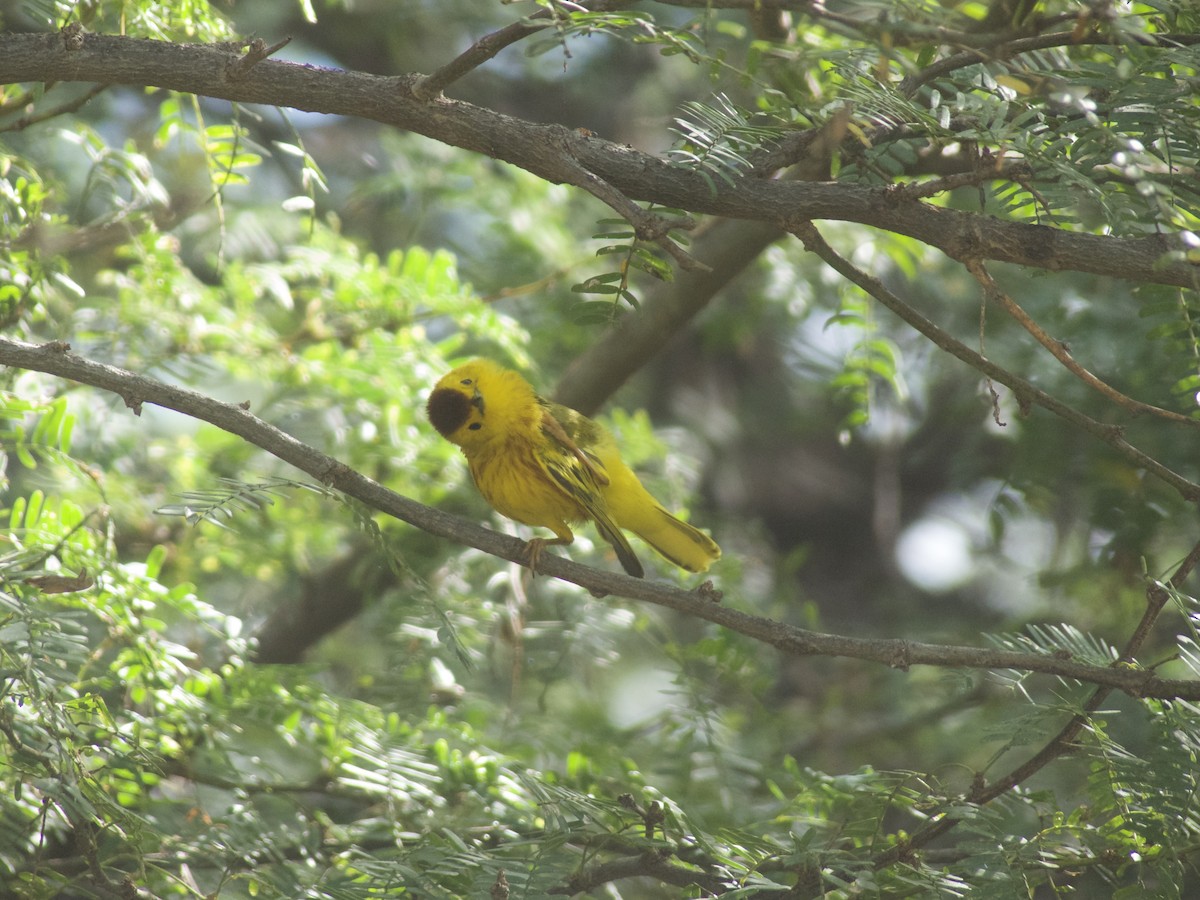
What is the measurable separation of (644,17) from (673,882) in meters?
1.59

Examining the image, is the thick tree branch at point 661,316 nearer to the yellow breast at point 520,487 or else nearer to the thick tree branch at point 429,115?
the yellow breast at point 520,487

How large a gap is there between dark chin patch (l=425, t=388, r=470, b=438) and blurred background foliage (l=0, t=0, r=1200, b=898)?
0.31 m

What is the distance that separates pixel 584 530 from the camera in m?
3.83

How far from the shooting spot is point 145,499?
12.5 feet

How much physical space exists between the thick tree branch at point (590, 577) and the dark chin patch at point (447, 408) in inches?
34.0

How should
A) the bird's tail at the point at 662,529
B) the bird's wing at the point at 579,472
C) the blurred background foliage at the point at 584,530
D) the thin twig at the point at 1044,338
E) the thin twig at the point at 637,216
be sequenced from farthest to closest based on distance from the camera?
the bird's tail at the point at 662,529 < the bird's wing at the point at 579,472 < the blurred background foliage at the point at 584,530 < the thin twig at the point at 1044,338 < the thin twig at the point at 637,216

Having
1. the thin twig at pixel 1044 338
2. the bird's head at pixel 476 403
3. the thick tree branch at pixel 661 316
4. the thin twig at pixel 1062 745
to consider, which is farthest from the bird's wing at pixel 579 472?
the thin twig at pixel 1044 338

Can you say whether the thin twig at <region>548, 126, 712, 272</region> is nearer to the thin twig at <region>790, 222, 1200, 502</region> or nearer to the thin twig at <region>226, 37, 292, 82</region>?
the thin twig at <region>790, 222, 1200, 502</region>

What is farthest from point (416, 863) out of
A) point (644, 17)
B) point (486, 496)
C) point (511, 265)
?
point (511, 265)

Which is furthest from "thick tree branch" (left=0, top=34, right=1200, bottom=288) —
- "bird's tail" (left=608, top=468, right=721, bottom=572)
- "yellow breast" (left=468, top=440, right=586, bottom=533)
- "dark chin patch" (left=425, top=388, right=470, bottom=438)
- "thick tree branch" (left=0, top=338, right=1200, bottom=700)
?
"bird's tail" (left=608, top=468, right=721, bottom=572)

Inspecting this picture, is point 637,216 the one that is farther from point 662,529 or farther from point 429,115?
point 662,529

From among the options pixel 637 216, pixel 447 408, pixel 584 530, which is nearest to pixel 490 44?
pixel 637 216

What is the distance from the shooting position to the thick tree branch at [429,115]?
184 centimetres

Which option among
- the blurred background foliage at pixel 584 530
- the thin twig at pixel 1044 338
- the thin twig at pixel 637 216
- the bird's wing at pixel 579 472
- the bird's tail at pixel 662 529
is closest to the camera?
the thin twig at pixel 637 216
